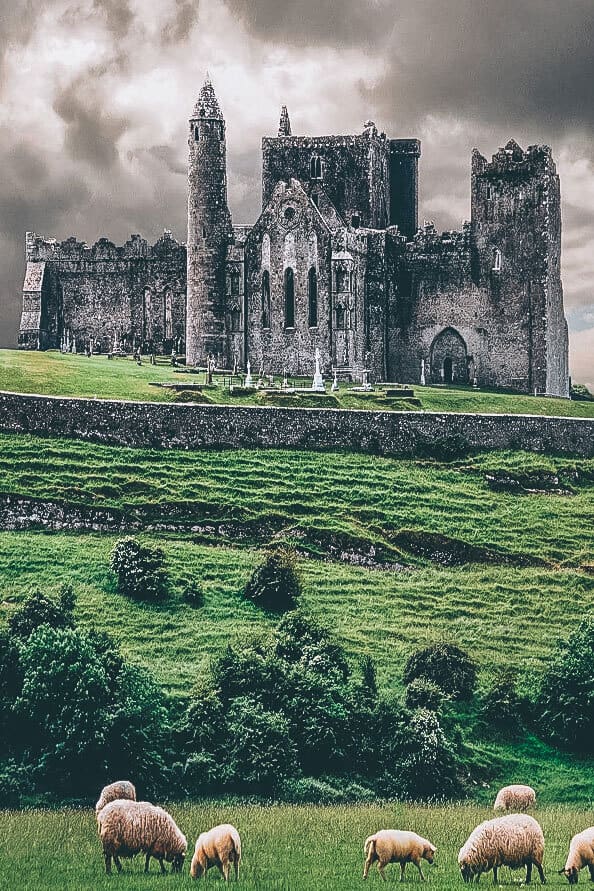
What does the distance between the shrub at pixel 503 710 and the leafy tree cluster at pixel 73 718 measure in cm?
1028

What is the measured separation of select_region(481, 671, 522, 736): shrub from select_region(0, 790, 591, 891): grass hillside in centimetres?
597

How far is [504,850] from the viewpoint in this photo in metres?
34.9

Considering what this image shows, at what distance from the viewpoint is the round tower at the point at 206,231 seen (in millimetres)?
92375

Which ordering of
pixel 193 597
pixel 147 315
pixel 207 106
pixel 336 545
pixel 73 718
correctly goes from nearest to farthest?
pixel 73 718 < pixel 193 597 < pixel 336 545 < pixel 207 106 < pixel 147 315

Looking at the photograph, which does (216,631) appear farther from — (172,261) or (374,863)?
(172,261)

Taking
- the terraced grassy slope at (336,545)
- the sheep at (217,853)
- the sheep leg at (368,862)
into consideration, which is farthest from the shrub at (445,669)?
the sheep at (217,853)

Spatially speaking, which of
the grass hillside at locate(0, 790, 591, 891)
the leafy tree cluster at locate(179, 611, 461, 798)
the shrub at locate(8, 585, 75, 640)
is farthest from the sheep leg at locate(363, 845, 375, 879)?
the shrub at locate(8, 585, 75, 640)

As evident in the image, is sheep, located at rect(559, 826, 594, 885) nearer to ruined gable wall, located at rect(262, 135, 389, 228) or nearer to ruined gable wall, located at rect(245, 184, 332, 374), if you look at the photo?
ruined gable wall, located at rect(245, 184, 332, 374)

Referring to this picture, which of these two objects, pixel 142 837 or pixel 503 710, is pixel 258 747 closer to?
pixel 503 710

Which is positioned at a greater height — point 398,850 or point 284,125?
point 284,125

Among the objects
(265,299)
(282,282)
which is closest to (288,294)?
(282,282)

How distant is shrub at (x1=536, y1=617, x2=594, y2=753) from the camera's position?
50.8 m

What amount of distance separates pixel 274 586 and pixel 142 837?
21925 millimetres

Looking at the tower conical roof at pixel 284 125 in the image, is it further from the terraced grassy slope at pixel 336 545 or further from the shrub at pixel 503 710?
the shrub at pixel 503 710
